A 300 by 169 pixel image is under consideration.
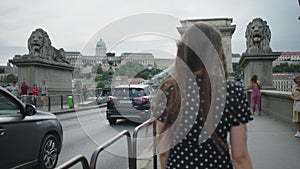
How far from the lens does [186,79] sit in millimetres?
2016

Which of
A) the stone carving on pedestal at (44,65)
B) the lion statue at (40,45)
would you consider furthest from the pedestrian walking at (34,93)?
the lion statue at (40,45)

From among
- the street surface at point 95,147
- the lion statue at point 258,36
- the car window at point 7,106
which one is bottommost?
the street surface at point 95,147

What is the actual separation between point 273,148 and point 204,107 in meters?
5.84

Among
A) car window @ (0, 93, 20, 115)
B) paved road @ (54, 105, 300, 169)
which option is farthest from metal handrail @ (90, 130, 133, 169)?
car window @ (0, 93, 20, 115)

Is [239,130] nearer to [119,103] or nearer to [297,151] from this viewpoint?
[297,151]

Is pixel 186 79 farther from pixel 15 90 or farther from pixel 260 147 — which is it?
pixel 15 90

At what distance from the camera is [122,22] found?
4.09 metres

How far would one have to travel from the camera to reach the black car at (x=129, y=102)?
1290 centimetres

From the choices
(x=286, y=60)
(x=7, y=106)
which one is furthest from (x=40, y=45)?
(x=286, y=60)

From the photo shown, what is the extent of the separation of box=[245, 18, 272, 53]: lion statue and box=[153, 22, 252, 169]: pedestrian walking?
17718 millimetres

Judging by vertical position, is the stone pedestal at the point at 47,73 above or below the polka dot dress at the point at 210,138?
above

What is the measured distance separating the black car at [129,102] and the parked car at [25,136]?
21.8 feet

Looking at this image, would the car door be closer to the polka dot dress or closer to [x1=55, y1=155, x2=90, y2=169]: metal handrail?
[x1=55, y1=155, x2=90, y2=169]: metal handrail

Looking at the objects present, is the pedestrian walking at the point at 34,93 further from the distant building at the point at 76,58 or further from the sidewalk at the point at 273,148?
the sidewalk at the point at 273,148
